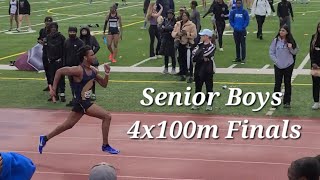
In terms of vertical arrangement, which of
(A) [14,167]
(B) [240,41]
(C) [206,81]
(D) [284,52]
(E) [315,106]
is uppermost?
(A) [14,167]

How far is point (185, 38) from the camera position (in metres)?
18.4

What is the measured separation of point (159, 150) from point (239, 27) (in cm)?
1010

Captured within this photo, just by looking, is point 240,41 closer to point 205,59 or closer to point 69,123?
point 205,59

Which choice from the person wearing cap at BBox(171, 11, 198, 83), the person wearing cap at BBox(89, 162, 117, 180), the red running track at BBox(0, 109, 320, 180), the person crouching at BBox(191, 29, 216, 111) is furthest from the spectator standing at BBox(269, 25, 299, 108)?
the person wearing cap at BBox(89, 162, 117, 180)

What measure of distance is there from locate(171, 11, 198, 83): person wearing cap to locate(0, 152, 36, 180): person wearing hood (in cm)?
1318

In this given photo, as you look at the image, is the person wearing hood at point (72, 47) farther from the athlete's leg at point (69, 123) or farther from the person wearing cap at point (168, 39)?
the person wearing cap at point (168, 39)

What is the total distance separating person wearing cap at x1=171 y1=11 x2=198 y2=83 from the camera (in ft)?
60.3

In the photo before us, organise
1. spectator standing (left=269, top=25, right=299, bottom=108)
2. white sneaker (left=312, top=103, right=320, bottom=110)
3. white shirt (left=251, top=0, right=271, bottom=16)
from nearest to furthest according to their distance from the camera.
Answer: spectator standing (left=269, top=25, right=299, bottom=108) < white sneaker (left=312, top=103, right=320, bottom=110) < white shirt (left=251, top=0, right=271, bottom=16)

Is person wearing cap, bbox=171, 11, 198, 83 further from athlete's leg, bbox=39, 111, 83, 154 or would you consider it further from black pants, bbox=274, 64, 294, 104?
athlete's leg, bbox=39, 111, 83, 154

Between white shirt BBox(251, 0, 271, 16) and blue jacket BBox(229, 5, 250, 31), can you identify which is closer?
blue jacket BBox(229, 5, 250, 31)

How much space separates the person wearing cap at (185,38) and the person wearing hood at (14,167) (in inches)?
519

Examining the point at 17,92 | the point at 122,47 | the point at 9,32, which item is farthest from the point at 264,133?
the point at 9,32

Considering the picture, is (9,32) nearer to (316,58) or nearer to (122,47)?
(122,47)

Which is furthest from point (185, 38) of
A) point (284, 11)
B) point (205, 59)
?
point (284, 11)
